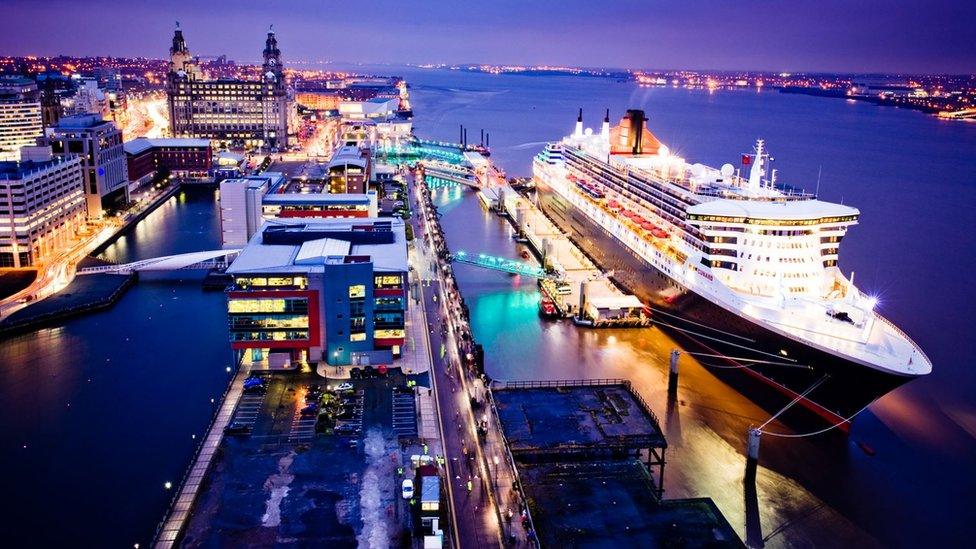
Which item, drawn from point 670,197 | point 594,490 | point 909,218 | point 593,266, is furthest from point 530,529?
point 909,218

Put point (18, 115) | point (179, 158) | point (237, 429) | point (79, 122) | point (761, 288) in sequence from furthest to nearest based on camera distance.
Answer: point (18, 115) < point (179, 158) < point (79, 122) < point (761, 288) < point (237, 429)

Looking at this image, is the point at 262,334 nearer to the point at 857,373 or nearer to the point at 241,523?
the point at 241,523

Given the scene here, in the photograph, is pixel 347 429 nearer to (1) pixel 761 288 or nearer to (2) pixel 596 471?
(2) pixel 596 471

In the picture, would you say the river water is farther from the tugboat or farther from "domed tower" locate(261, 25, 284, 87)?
"domed tower" locate(261, 25, 284, 87)

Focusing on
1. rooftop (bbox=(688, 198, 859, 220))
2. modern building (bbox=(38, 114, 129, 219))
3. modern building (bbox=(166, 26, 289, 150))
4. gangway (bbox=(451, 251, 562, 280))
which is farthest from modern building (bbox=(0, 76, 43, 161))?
rooftop (bbox=(688, 198, 859, 220))

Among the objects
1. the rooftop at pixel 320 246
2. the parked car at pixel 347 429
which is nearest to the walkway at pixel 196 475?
the parked car at pixel 347 429

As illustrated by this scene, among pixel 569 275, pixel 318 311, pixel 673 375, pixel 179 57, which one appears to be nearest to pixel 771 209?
pixel 673 375
